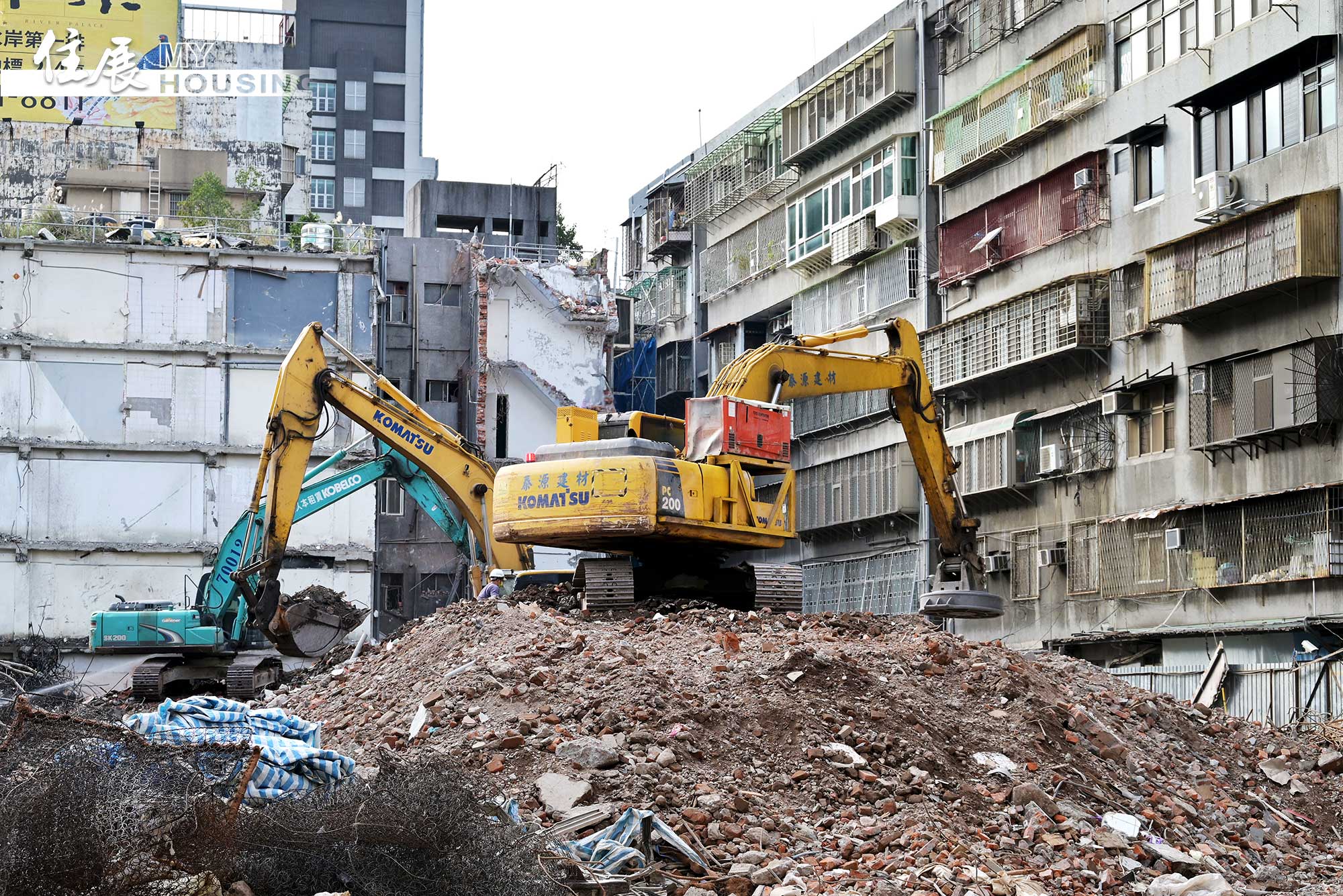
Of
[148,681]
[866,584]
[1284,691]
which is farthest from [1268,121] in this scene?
[148,681]

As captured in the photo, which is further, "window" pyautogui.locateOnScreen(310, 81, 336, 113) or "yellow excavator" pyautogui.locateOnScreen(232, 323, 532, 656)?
"window" pyautogui.locateOnScreen(310, 81, 336, 113)

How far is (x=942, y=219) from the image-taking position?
38688 mm

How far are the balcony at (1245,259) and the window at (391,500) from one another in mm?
27332

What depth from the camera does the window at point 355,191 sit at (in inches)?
3063

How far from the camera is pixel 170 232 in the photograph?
46.9m

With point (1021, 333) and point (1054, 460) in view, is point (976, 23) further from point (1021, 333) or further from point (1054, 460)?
point (1054, 460)

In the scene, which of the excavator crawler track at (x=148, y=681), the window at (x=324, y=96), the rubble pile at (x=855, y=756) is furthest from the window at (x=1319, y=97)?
the window at (x=324, y=96)

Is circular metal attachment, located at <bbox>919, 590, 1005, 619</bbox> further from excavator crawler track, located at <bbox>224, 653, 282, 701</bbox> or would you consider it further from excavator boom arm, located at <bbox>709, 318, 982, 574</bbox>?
excavator crawler track, located at <bbox>224, 653, 282, 701</bbox>

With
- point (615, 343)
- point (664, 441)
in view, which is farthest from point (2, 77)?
point (664, 441)

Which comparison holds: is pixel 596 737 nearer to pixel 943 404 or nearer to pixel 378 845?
pixel 378 845

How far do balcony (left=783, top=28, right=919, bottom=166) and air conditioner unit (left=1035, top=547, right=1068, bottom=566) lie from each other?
11.6m

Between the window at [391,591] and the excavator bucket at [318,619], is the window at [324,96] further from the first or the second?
the excavator bucket at [318,619]

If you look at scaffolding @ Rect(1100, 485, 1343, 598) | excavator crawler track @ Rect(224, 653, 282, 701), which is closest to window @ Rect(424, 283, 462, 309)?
scaffolding @ Rect(1100, 485, 1343, 598)

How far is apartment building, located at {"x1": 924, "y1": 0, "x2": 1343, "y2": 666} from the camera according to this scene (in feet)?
88.7
